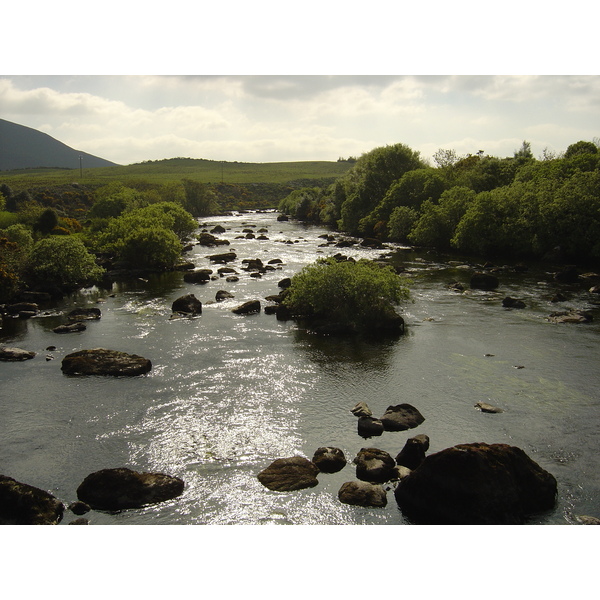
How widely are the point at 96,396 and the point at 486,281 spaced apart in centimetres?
3925

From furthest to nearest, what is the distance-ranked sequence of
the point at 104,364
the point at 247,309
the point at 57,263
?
the point at 57,263 < the point at 247,309 < the point at 104,364

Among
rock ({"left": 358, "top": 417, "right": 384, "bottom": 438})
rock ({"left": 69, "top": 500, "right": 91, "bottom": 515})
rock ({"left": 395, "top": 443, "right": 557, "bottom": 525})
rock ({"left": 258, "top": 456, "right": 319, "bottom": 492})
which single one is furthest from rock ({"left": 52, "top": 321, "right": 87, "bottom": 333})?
rock ({"left": 395, "top": 443, "right": 557, "bottom": 525})

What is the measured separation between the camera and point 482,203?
70562mm

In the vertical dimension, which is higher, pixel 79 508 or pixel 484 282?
pixel 484 282

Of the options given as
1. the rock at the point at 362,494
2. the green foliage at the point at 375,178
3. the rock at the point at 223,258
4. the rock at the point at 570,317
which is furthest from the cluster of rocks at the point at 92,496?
the green foliage at the point at 375,178

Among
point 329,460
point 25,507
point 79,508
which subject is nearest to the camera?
point 25,507

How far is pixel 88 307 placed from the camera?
47156 millimetres

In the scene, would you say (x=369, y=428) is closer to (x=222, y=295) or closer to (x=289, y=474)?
(x=289, y=474)

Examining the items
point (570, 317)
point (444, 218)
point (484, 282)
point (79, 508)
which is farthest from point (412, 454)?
point (444, 218)

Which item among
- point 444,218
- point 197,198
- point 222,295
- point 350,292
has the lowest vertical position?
point 222,295

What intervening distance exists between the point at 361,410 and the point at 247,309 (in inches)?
856

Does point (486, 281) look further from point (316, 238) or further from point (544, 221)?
point (316, 238)

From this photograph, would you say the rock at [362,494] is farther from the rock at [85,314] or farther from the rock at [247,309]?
the rock at [85,314]

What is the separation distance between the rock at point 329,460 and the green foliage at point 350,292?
742 inches
